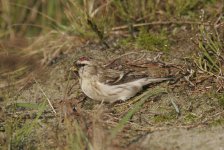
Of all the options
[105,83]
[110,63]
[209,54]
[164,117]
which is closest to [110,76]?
[105,83]

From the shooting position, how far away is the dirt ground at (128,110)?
559cm

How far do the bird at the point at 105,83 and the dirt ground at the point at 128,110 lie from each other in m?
0.11

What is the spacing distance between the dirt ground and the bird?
108 mm

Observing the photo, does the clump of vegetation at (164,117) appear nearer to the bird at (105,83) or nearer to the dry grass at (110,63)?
the dry grass at (110,63)

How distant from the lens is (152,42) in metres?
7.78

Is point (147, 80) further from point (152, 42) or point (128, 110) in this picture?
point (152, 42)

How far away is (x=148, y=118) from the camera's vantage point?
20.7 ft

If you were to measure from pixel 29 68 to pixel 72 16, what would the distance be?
88 centimetres

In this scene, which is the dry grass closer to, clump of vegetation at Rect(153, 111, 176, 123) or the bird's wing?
clump of vegetation at Rect(153, 111, 176, 123)

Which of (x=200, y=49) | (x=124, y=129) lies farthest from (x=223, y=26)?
(x=124, y=129)

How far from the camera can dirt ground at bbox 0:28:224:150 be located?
5594 mm

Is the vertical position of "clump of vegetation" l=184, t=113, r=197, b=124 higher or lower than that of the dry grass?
lower

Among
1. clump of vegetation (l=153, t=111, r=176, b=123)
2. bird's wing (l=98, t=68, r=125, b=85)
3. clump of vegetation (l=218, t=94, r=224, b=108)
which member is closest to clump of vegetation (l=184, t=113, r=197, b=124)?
clump of vegetation (l=153, t=111, r=176, b=123)

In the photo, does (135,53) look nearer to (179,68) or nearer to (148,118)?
(179,68)
